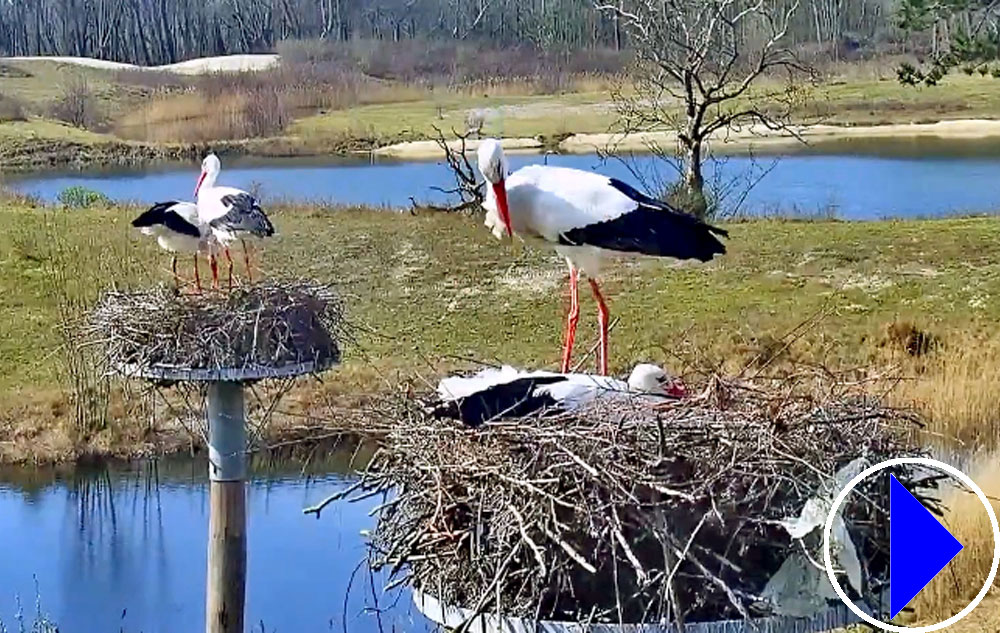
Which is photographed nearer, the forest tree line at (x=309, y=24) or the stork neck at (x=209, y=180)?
the stork neck at (x=209, y=180)

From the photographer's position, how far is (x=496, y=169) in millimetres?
5836

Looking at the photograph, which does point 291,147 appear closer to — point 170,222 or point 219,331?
point 170,222

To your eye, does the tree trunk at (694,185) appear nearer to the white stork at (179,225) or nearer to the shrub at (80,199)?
the shrub at (80,199)

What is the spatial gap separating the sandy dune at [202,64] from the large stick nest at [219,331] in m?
34.2

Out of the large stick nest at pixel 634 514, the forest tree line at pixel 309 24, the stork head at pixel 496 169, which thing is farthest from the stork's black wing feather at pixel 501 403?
the forest tree line at pixel 309 24

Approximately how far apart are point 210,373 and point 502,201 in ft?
6.26

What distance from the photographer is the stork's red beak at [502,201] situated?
Answer: 5917 mm

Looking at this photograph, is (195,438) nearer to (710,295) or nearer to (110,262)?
(110,262)

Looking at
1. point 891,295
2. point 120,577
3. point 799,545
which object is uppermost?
point 799,545

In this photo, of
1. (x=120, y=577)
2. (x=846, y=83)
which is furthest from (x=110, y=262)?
(x=846, y=83)

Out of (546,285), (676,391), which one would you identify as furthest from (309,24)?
(676,391)

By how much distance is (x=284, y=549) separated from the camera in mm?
10273

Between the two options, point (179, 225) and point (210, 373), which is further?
point (179, 225)

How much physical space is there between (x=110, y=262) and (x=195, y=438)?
3.66 meters
